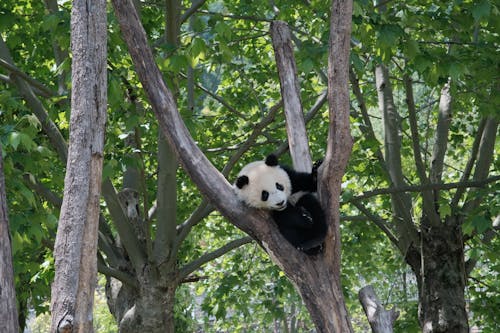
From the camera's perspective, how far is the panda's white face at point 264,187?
17.0 ft

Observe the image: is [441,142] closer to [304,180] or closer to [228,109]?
[228,109]

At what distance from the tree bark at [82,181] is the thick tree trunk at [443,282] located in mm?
6754

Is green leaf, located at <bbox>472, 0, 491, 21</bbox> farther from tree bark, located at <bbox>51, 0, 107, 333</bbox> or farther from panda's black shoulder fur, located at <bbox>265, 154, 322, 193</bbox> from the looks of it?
tree bark, located at <bbox>51, 0, 107, 333</bbox>

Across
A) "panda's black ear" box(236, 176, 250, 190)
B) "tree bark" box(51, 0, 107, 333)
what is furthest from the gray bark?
"tree bark" box(51, 0, 107, 333)

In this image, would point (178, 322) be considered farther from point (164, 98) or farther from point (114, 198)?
point (164, 98)

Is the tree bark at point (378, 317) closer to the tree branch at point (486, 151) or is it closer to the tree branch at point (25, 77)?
the tree branch at point (25, 77)

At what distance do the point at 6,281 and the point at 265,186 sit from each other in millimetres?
2002

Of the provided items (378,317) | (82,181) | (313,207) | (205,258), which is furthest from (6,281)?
(205,258)

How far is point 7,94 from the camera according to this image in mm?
6707

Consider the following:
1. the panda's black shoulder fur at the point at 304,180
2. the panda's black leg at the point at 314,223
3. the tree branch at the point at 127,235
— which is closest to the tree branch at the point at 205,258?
the tree branch at the point at 127,235

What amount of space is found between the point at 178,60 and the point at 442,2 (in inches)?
126

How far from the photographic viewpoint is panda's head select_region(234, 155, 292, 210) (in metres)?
5.20

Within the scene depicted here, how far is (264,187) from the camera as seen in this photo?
5.28 meters

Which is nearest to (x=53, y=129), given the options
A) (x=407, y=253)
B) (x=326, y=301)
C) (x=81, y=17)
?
(x=81, y=17)
